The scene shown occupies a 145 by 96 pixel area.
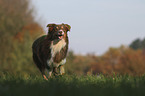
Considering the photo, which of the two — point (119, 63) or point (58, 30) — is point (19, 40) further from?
point (58, 30)

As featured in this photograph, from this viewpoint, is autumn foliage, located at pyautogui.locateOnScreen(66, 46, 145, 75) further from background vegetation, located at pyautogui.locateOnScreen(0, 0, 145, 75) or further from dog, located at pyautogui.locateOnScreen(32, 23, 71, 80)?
dog, located at pyautogui.locateOnScreen(32, 23, 71, 80)

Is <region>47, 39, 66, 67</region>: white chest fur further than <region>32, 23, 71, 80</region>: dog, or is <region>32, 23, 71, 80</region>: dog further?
<region>47, 39, 66, 67</region>: white chest fur

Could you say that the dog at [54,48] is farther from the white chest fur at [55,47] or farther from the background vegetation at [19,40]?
the background vegetation at [19,40]

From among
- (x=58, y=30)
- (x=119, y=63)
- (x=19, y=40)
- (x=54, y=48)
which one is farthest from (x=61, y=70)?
(x=119, y=63)

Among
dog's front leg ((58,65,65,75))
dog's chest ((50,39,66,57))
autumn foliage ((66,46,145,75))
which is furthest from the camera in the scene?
autumn foliage ((66,46,145,75))

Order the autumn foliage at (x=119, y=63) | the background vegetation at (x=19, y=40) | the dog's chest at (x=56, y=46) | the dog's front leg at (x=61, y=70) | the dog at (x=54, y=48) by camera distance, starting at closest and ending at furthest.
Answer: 1. the dog at (x=54, y=48)
2. the dog's chest at (x=56, y=46)
3. the dog's front leg at (x=61, y=70)
4. the background vegetation at (x=19, y=40)
5. the autumn foliage at (x=119, y=63)

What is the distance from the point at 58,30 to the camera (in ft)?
23.1

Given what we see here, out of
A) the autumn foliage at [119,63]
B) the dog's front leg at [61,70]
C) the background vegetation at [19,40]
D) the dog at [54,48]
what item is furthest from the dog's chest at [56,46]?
the autumn foliage at [119,63]

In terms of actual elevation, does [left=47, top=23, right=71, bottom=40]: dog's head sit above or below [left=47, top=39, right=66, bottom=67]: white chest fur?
above

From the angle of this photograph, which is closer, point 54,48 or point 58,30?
point 58,30

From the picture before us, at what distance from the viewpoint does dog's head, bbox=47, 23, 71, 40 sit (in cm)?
700

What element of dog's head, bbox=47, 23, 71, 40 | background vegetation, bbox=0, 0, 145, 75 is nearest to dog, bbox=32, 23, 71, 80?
dog's head, bbox=47, 23, 71, 40

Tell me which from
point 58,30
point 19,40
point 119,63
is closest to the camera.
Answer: point 58,30

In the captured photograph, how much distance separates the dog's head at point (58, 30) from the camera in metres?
7.00
